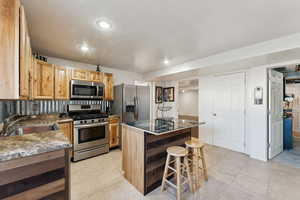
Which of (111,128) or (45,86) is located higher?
(45,86)

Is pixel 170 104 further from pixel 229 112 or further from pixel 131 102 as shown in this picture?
pixel 229 112

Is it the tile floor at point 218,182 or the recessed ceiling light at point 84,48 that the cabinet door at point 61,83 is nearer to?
the recessed ceiling light at point 84,48

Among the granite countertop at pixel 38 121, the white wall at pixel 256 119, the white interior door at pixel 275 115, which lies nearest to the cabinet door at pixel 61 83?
the granite countertop at pixel 38 121

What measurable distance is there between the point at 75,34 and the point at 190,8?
1.84m

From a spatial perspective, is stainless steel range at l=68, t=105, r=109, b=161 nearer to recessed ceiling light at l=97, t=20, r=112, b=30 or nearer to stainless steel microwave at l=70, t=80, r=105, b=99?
stainless steel microwave at l=70, t=80, r=105, b=99

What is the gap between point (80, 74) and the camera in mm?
3422

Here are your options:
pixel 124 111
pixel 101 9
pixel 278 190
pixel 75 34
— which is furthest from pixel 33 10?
pixel 278 190

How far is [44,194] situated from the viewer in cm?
110

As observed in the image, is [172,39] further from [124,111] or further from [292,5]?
[124,111]

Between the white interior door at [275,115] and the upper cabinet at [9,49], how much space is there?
175 inches

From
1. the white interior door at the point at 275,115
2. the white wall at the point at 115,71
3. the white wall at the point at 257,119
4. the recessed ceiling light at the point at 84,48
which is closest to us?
the recessed ceiling light at the point at 84,48

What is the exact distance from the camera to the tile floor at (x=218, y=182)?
1916 millimetres

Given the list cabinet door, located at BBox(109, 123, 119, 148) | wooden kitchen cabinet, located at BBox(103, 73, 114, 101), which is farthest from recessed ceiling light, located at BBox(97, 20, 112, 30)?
cabinet door, located at BBox(109, 123, 119, 148)

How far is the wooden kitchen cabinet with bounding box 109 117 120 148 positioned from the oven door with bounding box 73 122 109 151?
0.17 meters
